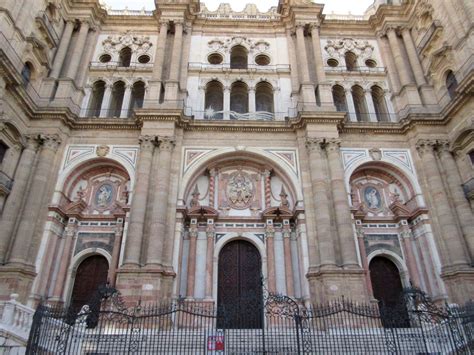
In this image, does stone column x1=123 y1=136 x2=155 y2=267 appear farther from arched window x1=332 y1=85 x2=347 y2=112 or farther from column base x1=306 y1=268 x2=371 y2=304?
arched window x1=332 y1=85 x2=347 y2=112

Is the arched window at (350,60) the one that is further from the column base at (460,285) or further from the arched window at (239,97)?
the column base at (460,285)

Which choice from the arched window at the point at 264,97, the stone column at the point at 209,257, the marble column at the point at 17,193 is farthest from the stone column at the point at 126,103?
the stone column at the point at 209,257

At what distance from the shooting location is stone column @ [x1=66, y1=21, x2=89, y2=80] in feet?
67.8

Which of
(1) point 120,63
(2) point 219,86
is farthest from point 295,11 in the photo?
(1) point 120,63

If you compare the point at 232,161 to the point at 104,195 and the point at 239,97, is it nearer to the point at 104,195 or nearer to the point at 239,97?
the point at 239,97

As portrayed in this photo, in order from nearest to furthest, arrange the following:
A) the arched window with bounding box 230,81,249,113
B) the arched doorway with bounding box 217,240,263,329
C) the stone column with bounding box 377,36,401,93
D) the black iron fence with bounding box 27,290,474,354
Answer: the black iron fence with bounding box 27,290,474,354
the arched doorway with bounding box 217,240,263,329
the stone column with bounding box 377,36,401,93
the arched window with bounding box 230,81,249,113

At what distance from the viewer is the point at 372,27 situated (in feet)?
79.0

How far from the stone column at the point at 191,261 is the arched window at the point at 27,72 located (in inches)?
430

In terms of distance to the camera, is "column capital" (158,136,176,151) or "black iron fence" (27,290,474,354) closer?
"black iron fence" (27,290,474,354)

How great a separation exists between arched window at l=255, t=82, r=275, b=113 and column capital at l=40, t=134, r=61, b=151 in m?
10.7

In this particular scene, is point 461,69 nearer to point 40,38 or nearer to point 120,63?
point 120,63

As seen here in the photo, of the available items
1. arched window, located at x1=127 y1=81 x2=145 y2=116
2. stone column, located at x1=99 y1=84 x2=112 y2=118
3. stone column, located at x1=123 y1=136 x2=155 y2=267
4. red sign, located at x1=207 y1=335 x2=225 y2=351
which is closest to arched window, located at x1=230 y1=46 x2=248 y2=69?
arched window, located at x1=127 y1=81 x2=145 y2=116

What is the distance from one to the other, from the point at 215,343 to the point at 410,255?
1076 centimetres

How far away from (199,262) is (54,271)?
6.25 metres
